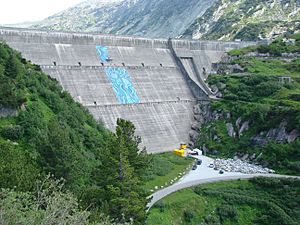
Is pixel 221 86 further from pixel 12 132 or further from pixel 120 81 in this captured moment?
pixel 12 132

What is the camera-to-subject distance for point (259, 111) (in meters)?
61.1

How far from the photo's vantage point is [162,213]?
126ft

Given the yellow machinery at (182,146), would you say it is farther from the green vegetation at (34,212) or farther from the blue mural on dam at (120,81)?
the green vegetation at (34,212)

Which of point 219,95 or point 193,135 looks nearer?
point 193,135

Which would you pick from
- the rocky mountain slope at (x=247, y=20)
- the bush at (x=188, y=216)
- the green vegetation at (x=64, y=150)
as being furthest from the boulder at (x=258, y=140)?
the rocky mountain slope at (x=247, y=20)

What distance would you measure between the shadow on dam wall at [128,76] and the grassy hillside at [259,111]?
439cm

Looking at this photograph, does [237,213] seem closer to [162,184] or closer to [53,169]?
[162,184]

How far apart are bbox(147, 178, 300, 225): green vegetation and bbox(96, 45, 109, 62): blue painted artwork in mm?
28616

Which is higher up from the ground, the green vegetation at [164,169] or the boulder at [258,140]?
the green vegetation at [164,169]

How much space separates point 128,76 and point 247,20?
91.4 metres

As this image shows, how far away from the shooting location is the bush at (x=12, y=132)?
3612cm

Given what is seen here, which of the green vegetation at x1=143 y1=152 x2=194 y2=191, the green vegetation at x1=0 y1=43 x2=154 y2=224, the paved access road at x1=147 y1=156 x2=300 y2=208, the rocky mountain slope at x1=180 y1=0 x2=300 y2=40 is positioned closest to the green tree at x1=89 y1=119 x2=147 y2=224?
the green vegetation at x1=0 y1=43 x2=154 y2=224

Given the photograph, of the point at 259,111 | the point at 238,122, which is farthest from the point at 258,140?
the point at 238,122

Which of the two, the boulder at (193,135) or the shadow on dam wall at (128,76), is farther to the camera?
the boulder at (193,135)
